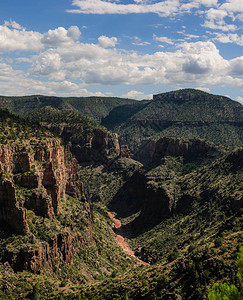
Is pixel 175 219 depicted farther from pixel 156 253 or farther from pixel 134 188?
pixel 134 188

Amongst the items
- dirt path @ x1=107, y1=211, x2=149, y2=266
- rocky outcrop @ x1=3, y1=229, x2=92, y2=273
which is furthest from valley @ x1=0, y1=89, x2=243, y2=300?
dirt path @ x1=107, y1=211, x2=149, y2=266

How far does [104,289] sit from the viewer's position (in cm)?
7244

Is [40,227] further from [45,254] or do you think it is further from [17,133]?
[17,133]

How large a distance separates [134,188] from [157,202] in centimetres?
4121

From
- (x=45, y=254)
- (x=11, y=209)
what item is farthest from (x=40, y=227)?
(x=11, y=209)

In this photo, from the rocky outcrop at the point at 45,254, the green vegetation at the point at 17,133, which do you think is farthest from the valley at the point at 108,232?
the green vegetation at the point at 17,133

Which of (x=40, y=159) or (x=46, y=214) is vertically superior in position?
(x=40, y=159)

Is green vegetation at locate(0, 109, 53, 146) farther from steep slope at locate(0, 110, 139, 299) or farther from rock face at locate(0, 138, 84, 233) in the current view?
rock face at locate(0, 138, 84, 233)

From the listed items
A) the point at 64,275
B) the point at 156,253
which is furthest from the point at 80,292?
the point at 156,253

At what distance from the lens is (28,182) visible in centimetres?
9456

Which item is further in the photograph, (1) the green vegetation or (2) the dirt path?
(2) the dirt path

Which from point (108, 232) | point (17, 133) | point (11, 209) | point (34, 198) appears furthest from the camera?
point (108, 232)

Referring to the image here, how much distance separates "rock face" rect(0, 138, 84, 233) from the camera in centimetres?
8650

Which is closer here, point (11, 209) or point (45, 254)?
point (45, 254)
